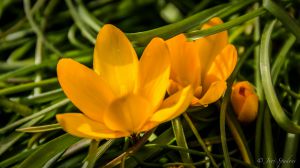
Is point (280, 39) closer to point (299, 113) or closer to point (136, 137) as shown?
point (299, 113)

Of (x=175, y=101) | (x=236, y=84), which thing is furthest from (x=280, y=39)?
(x=175, y=101)

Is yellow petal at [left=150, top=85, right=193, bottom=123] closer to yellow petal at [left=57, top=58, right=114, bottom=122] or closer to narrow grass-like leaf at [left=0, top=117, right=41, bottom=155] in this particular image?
yellow petal at [left=57, top=58, right=114, bottom=122]

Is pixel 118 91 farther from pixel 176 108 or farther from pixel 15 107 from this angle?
pixel 15 107

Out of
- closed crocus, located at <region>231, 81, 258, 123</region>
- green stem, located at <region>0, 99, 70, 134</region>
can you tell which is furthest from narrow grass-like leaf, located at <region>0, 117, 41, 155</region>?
closed crocus, located at <region>231, 81, 258, 123</region>

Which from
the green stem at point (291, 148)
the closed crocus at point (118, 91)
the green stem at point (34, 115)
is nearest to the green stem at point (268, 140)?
the green stem at point (291, 148)

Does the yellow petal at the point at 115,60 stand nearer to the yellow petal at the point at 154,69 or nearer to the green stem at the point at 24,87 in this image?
the yellow petal at the point at 154,69

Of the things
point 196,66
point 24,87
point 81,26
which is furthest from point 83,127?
point 81,26
